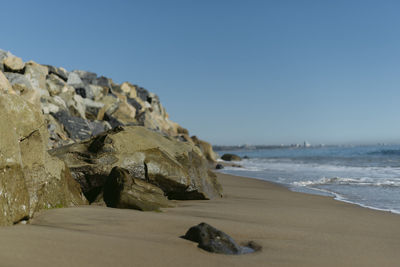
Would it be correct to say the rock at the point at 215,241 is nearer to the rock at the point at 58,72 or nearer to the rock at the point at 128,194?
the rock at the point at 128,194

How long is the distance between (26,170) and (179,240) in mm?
2381

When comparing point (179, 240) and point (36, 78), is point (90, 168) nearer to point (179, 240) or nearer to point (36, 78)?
point (179, 240)

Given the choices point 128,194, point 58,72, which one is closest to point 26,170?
point 128,194

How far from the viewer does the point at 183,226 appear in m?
4.19

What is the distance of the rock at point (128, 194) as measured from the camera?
542 centimetres

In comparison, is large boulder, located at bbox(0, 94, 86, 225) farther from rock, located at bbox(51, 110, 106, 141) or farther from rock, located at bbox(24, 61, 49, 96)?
rock, located at bbox(24, 61, 49, 96)

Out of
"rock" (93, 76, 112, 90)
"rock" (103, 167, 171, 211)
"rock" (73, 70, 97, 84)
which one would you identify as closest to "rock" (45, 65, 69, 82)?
"rock" (93, 76, 112, 90)

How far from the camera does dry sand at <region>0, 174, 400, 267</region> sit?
110 inches

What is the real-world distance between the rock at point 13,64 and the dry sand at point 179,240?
57.5ft

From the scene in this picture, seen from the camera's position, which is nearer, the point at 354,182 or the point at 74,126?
the point at 354,182

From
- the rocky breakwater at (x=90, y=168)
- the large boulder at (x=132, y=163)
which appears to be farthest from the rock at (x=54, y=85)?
the large boulder at (x=132, y=163)

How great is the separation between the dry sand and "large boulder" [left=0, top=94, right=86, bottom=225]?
293 millimetres

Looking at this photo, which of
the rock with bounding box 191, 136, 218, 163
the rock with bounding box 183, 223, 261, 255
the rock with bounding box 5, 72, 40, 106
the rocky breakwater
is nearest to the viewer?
the rock with bounding box 183, 223, 261, 255

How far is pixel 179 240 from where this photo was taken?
358 cm
